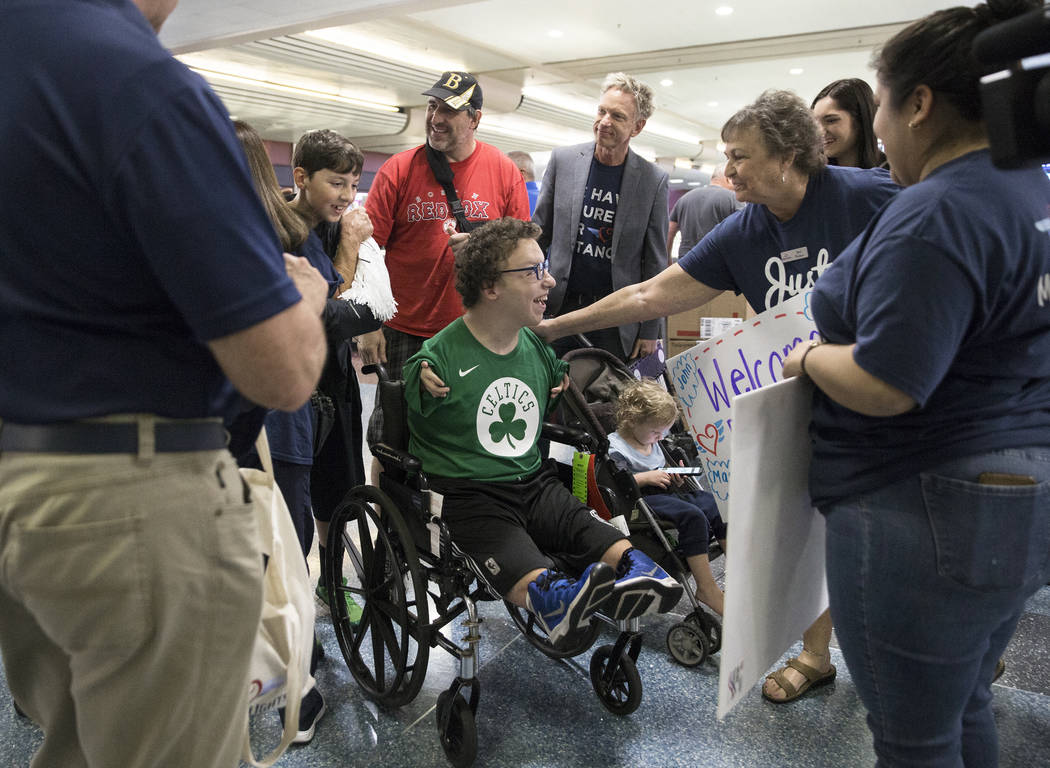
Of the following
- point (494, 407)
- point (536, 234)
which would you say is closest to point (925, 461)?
point (494, 407)

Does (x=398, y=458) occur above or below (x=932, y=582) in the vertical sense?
below

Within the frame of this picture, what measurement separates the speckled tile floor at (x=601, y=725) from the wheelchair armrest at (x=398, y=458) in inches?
27.7

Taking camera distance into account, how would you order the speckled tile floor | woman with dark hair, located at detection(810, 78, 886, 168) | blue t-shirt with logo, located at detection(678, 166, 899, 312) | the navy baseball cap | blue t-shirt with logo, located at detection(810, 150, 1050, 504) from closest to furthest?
blue t-shirt with logo, located at detection(810, 150, 1050, 504) → blue t-shirt with logo, located at detection(678, 166, 899, 312) → the speckled tile floor → woman with dark hair, located at detection(810, 78, 886, 168) → the navy baseball cap

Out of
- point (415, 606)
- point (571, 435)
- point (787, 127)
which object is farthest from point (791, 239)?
point (415, 606)

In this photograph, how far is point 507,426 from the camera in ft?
7.04

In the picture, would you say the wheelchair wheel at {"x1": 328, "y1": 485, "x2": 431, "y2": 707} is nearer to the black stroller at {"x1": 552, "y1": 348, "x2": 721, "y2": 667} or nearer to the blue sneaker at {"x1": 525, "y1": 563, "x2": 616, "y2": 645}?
the blue sneaker at {"x1": 525, "y1": 563, "x2": 616, "y2": 645}

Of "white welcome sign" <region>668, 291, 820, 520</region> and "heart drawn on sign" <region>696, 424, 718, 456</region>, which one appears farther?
"heart drawn on sign" <region>696, 424, 718, 456</region>

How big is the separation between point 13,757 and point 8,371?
161cm

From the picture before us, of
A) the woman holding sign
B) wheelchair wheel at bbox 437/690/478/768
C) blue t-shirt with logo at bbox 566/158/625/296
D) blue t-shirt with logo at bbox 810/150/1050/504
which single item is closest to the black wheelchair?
wheelchair wheel at bbox 437/690/478/768

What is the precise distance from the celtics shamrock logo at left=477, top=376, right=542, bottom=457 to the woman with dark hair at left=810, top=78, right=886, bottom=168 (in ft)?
4.21

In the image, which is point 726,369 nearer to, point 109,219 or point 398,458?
point 398,458

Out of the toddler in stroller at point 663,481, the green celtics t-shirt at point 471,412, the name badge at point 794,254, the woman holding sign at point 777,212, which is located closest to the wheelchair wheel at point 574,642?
the green celtics t-shirt at point 471,412

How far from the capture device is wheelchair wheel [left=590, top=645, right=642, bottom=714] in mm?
2049

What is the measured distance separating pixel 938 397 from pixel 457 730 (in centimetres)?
140
